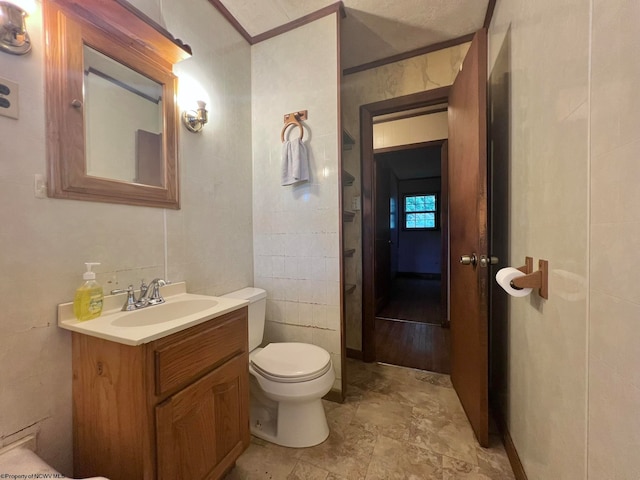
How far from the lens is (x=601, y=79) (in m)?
0.60

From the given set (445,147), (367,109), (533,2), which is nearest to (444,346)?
(445,147)

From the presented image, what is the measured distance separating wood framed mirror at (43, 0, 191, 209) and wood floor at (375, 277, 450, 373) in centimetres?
212

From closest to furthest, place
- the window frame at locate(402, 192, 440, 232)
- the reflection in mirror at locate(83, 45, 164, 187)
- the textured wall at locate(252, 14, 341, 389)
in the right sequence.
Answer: the reflection in mirror at locate(83, 45, 164, 187) < the textured wall at locate(252, 14, 341, 389) < the window frame at locate(402, 192, 440, 232)

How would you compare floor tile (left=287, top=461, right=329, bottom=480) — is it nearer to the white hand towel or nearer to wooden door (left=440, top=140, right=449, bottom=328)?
the white hand towel

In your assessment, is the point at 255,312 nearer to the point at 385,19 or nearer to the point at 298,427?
the point at 298,427

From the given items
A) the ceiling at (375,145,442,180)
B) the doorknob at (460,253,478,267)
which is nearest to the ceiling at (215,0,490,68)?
the doorknob at (460,253,478,267)

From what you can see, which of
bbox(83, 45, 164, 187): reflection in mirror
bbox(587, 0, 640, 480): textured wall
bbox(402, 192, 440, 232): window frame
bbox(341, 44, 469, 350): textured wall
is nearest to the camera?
bbox(587, 0, 640, 480): textured wall

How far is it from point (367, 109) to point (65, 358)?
2.33 meters

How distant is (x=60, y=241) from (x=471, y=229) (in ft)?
5.82

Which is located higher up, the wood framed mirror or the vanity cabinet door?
the wood framed mirror

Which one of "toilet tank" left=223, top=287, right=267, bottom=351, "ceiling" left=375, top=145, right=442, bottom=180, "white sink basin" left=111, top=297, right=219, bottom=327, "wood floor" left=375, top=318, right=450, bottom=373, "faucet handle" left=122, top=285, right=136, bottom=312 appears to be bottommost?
"wood floor" left=375, top=318, right=450, bottom=373

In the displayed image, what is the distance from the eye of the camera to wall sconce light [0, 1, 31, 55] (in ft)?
2.59

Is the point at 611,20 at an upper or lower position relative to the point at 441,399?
upper

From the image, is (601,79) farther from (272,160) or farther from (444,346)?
(444,346)
